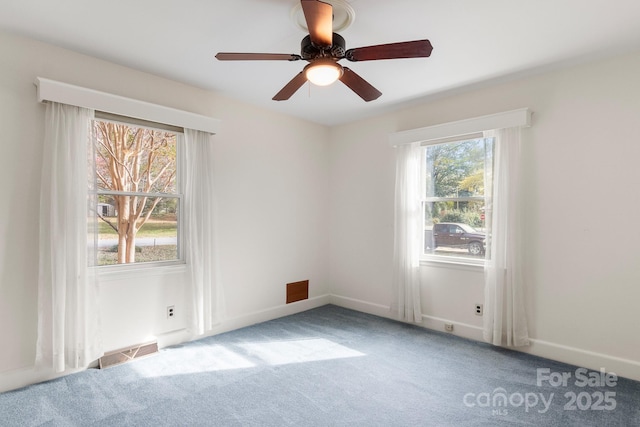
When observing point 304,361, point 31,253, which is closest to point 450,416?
point 304,361

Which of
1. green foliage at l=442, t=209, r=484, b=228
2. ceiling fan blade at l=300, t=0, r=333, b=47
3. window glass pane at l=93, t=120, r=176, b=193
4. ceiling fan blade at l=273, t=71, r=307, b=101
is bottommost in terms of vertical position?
green foliage at l=442, t=209, r=484, b=228

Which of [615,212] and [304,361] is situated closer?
[615,212]

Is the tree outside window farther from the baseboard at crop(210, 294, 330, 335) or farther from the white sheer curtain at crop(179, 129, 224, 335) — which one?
the white sheer curtain at crop(179, 129, 224, 335)

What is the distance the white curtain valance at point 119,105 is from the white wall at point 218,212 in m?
0.15

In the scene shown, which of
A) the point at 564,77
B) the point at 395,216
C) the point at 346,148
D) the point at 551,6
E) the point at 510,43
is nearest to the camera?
the point at 551,6

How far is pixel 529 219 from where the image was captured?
3.13 metres

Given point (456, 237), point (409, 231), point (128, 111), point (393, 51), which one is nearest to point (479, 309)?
point (456, 237)

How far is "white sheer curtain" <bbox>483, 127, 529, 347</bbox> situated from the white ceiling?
75 cm

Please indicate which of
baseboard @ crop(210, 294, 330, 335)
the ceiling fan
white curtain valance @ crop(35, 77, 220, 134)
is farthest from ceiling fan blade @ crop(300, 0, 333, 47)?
baseboard @ crop(210, 294, 330, 335)

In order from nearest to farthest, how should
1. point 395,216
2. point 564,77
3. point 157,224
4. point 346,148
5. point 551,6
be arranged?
point 551,6 → point 564,77 → point 157,224 → point 395,216 → point 346,148

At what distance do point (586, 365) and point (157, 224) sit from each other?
401 cm

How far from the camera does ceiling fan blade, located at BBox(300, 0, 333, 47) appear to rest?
5.19 ft

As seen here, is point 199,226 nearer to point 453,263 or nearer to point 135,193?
point 135,193

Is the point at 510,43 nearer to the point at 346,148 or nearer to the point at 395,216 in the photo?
the point at 395,216
